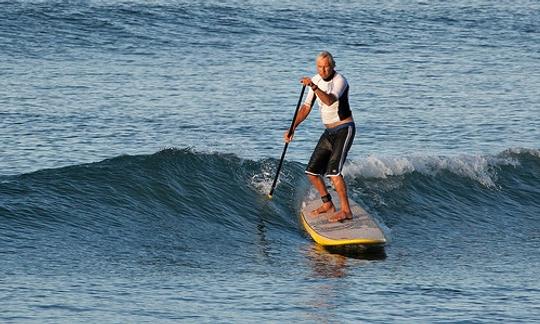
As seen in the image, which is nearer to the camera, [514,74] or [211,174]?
[211,174]

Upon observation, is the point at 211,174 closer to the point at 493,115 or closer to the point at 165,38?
the point at 493,115

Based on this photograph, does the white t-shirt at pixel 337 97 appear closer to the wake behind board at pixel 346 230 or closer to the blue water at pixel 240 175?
the wake behind board at pixel 346 230

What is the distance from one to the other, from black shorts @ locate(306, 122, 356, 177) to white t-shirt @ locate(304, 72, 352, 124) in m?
0.13

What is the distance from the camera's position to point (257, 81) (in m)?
23.3

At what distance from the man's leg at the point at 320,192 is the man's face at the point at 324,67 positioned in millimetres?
1323

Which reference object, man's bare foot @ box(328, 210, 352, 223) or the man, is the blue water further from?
the man

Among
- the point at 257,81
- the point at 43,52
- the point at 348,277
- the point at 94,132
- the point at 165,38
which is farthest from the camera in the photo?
the point at 165,38

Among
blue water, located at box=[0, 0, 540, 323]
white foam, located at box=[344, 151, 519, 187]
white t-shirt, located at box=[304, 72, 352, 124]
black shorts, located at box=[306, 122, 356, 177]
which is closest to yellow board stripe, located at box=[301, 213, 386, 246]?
blue water, located at box=[0, 0, 540, 323]

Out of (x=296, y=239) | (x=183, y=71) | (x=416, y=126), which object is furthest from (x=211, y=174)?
(x=183, y=71)

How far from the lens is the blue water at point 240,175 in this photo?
10.6m

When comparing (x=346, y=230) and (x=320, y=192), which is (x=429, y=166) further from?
(x=346, y=230)

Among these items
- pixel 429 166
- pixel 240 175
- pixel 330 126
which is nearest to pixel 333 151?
pixel 330 126

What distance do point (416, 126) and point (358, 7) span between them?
16.4 metres

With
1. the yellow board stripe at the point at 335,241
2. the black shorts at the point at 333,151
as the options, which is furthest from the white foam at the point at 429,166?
the yellow board stripe at the point at 335,241
